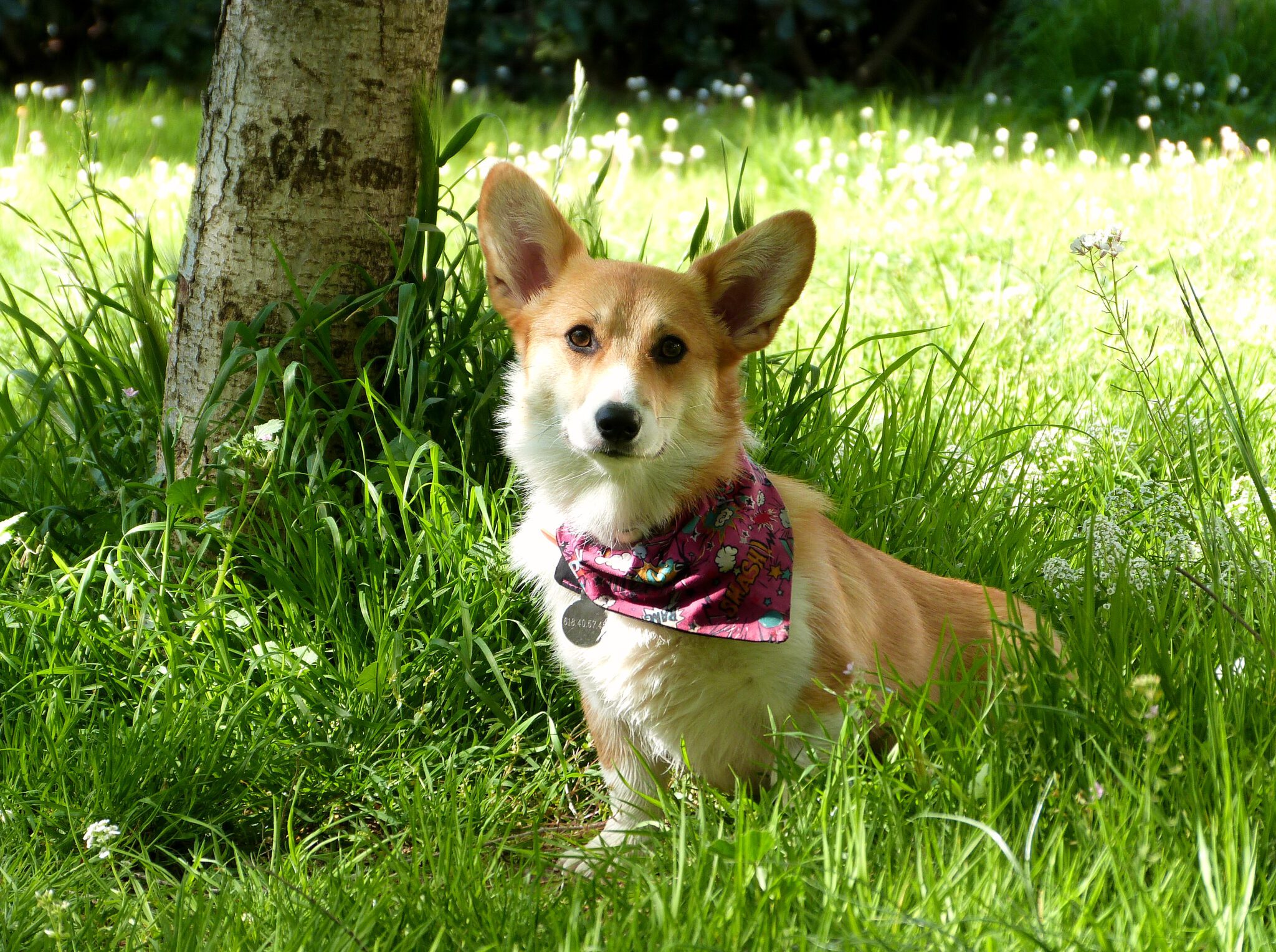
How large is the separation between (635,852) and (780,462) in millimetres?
1383

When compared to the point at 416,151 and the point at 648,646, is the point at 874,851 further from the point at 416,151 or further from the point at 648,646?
the point at 416,151

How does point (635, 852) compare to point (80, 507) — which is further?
point (80, 507)

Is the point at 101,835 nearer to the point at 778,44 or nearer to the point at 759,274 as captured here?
the point at 759,274

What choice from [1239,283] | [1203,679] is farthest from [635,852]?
[1239,283]

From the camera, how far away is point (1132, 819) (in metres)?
1.78

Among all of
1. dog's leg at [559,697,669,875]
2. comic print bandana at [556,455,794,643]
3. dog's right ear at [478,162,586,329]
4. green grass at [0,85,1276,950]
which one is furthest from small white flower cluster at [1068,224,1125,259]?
dog's leg at [559,697,669,875]

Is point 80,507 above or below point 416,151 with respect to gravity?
below

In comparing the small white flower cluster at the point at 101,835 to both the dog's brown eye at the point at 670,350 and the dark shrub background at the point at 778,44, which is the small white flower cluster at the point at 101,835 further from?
the dark shrub background at the point at 778,44

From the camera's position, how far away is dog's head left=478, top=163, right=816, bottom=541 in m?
2.41

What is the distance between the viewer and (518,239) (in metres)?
2.62

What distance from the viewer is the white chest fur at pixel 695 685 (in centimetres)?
227

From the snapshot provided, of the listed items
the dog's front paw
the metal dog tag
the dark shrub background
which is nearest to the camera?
the dog's front paw

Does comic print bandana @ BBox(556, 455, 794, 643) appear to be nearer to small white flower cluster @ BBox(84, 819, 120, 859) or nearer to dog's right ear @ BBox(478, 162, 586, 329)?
dog's right ear @ BBox(478, 162, 586, 329)

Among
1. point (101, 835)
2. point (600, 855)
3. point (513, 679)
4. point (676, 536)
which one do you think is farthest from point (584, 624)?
point (101, 835)
